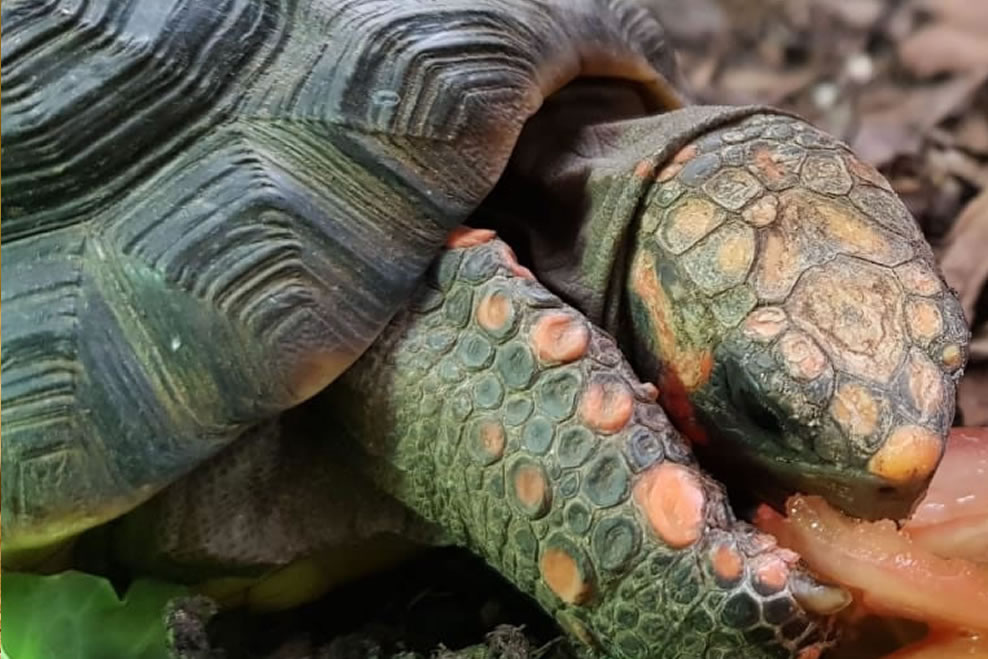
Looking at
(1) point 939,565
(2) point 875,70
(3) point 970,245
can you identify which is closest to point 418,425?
(1) point 939,565

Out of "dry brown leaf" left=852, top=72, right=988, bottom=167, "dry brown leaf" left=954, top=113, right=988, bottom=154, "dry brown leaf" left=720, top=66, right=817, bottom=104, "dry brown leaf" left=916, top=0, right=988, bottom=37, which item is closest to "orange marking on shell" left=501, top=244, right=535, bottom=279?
"dry brown leaf" left=852, top=72, right=988, bottom=167

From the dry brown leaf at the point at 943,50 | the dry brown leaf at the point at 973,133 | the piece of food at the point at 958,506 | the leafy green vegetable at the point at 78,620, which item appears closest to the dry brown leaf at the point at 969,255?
the dry brown leaf at the point at 973,133

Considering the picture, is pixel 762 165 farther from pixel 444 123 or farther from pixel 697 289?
pixel 444 123

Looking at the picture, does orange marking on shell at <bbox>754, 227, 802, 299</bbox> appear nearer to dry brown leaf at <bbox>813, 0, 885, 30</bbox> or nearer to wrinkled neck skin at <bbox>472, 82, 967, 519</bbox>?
wrinkled neck skin at <bbox>472, 82, 967, 519</bbox>

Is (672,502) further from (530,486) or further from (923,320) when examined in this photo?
(923,320)

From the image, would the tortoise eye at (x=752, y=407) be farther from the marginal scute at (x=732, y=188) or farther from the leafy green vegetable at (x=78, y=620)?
the leafy green vegetable at (x=78, y=620)
